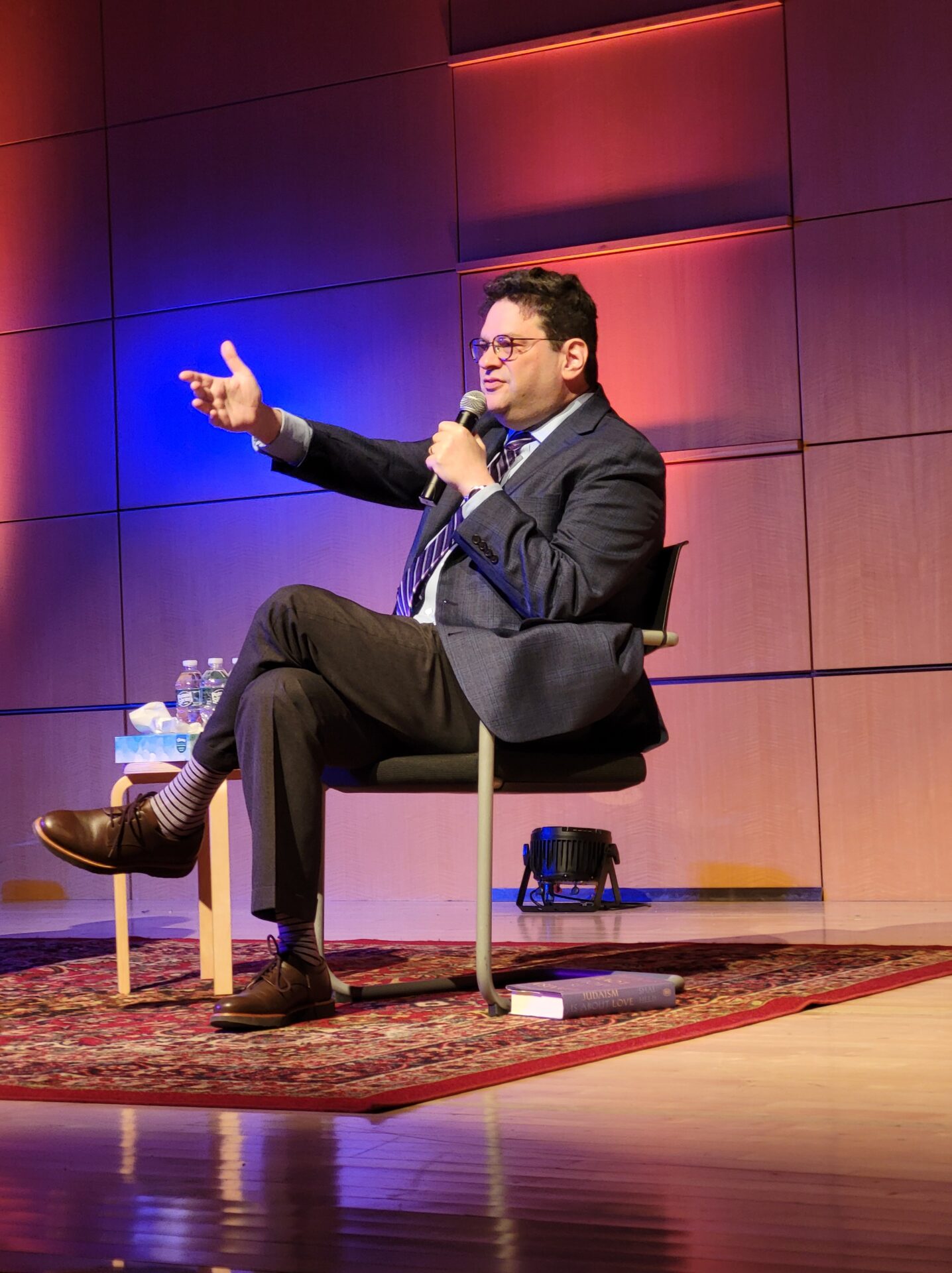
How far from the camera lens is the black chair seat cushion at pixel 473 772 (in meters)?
2.49

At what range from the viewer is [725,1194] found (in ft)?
4.35

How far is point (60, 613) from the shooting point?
5.55 m

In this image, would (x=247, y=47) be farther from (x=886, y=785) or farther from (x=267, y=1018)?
(x=267, y=1018)

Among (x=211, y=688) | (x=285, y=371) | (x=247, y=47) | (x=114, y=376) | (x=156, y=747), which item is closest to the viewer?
(x=156, y=747)

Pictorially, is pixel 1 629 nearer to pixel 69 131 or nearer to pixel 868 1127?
pixel 69 131

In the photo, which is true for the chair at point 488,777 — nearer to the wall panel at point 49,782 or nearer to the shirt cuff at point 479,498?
the shirt cuff at point 479,498

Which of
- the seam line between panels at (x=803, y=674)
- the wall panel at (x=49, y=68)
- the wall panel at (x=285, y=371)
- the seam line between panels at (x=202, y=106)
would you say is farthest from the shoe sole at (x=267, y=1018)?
the wall panel at (x=49, y=68)

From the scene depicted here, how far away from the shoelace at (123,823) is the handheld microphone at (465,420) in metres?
0.70

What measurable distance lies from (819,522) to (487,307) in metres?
2.04

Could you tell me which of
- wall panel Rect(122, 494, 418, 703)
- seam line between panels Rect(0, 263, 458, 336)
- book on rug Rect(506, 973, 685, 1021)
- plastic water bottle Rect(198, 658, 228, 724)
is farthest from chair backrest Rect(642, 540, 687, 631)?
seam line between panels Rect(0, 263, 458, 336)

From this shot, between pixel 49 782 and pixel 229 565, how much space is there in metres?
1.01

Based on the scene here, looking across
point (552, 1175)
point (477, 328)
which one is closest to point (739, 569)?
point (477, 328)

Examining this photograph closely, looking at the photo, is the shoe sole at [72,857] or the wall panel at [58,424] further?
the wall panel at [58,424]

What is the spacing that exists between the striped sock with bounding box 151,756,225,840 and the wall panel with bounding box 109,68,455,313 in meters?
2.97
